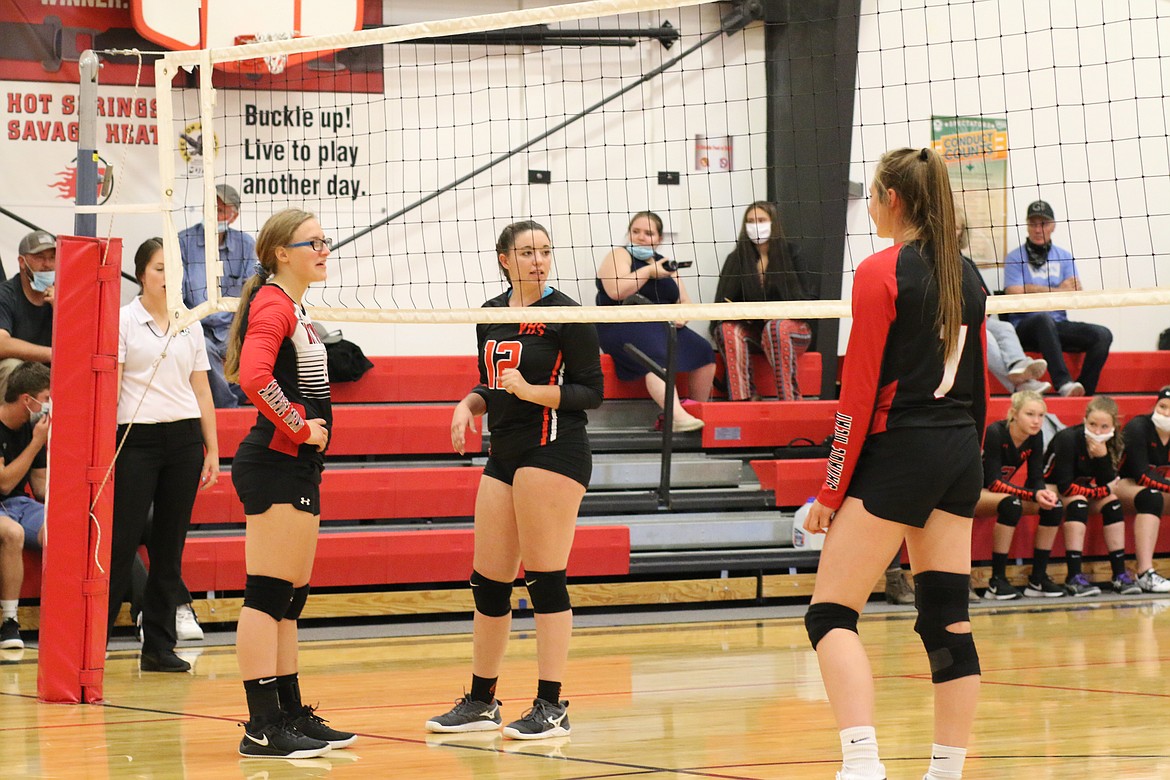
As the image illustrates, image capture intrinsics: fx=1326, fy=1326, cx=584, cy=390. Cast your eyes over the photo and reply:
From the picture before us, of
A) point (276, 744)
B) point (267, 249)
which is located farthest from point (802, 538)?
point (267, 249)

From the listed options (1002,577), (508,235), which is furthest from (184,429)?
(1002,577)

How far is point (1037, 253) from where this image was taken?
33.6ft

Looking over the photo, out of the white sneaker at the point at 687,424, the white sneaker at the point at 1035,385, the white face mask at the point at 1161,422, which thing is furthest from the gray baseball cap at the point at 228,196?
the white face mask at the point at 1161,422

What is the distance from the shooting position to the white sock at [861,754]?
3.02 m

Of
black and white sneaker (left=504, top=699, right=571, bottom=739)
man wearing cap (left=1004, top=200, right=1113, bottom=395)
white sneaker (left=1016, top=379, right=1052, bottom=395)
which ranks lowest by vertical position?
black and white sneaker (left=504, top=699, right=571, bottom=739)

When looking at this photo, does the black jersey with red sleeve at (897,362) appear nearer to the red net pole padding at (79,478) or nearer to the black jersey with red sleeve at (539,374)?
the black jersey with red sleeve at (539,374)

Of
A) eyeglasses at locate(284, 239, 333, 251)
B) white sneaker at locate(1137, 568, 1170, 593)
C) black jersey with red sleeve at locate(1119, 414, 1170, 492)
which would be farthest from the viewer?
black jersey with red sleeve at locate(1119, 414, 1170, 492)

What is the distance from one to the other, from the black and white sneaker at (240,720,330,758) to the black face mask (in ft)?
25.2

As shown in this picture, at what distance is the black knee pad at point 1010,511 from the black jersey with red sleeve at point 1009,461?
8 centimetres

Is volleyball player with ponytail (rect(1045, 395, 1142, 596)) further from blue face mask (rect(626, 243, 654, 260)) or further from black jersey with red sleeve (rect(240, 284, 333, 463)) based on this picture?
black jersey with red sleeve (rect(240, 284, 333, 463))

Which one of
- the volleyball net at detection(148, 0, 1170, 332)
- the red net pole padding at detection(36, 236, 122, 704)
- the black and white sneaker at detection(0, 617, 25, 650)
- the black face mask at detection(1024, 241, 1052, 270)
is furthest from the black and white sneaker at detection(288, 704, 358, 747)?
the black face mask at detection(1024, 241, 1052, 270)

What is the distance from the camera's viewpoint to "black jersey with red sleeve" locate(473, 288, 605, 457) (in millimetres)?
4234

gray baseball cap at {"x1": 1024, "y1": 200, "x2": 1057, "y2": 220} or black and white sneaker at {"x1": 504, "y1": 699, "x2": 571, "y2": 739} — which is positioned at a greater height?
gray baseball cap at {"x1": 1024, "y1": 200, "x2": 1057, "y2": 220}

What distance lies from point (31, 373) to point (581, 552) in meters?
3.14
